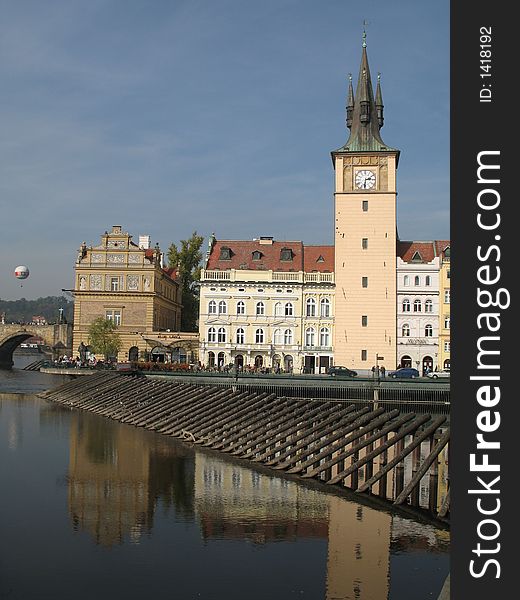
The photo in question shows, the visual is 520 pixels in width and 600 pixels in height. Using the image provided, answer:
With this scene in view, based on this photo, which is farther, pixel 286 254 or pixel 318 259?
pixel 318 259

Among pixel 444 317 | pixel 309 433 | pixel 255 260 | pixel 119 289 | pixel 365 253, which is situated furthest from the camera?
pixel 119 289

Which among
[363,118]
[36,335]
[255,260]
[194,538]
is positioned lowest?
[194,538]

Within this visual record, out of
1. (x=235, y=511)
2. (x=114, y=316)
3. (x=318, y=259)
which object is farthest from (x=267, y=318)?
(x=235, y=511)

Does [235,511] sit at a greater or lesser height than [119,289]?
lesser

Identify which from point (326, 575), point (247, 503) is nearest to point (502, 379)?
point (326, 575)

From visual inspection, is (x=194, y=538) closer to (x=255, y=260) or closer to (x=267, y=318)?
(x=267, y=318)

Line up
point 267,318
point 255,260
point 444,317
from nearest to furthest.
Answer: point 444,317 → point 267,318 → point 255,260

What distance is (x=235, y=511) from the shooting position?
63.8ft

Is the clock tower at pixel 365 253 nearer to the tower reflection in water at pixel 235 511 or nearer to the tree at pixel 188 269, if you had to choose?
the tree at pixel 188 269

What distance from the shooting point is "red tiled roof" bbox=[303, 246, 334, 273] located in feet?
231

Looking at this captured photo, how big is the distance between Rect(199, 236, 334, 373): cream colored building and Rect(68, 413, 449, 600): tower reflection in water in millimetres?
40854

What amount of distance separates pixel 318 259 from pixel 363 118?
13399mm

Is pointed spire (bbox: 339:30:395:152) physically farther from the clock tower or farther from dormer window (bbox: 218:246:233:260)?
dormer window (bbox: 218:246:233:260)

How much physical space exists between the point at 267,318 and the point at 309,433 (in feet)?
136
